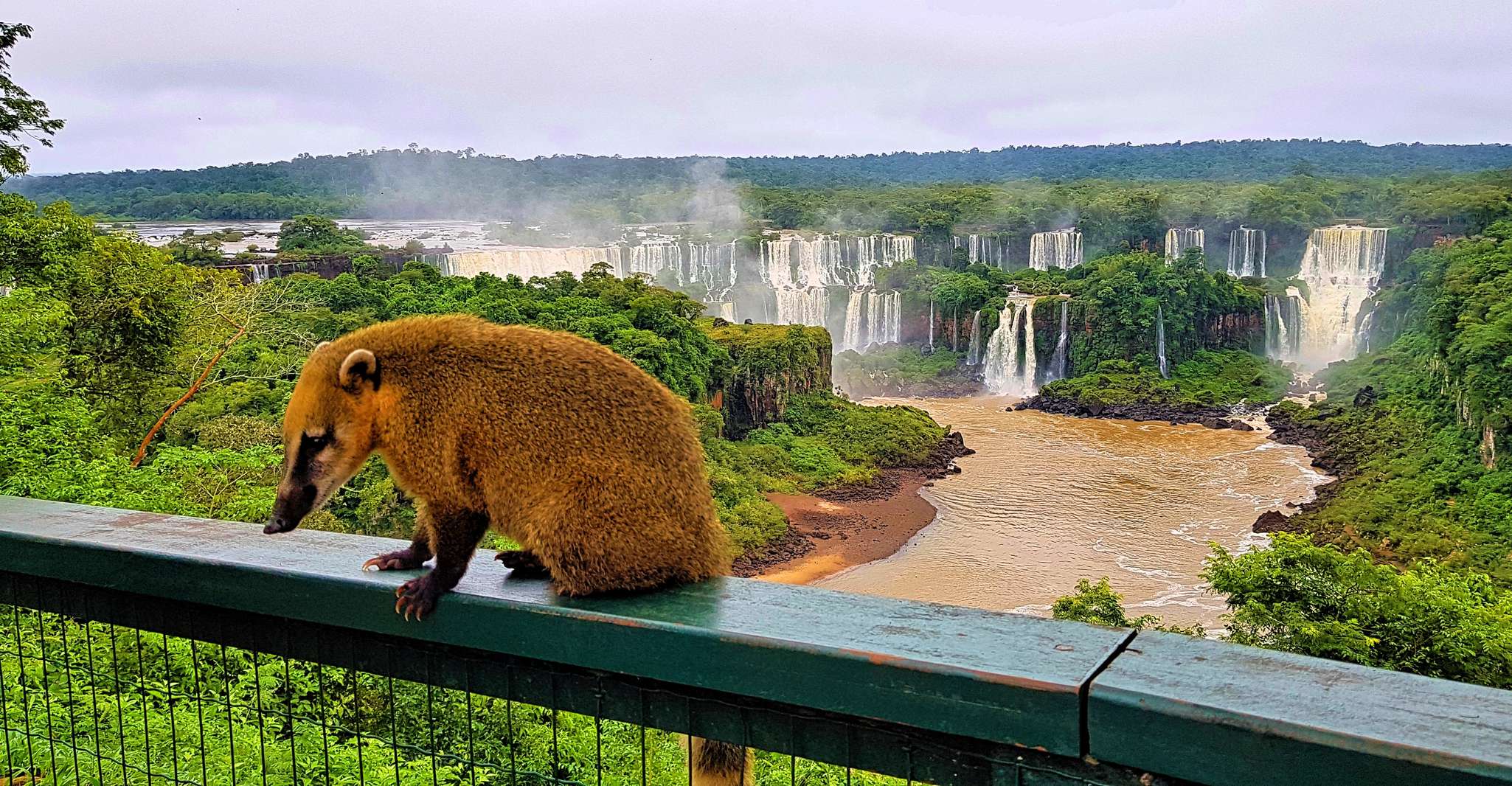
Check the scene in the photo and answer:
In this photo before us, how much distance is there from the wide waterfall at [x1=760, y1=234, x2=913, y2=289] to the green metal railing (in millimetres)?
59836

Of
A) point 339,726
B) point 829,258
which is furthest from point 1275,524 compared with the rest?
point 829,258

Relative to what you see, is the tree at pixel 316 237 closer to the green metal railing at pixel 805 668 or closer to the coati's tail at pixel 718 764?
the green metal railing at pixel 805 668

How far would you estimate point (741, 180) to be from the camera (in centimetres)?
10500

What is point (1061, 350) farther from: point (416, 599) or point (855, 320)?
point (416, 599)

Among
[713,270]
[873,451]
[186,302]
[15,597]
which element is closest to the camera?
[15,597]

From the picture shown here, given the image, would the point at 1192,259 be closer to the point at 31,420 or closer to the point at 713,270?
the point at 713,270

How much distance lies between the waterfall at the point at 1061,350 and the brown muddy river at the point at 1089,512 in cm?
639

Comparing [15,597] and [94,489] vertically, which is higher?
[15,597]

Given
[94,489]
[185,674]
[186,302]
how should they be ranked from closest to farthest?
[185,674]
[94,489]
[186,302]

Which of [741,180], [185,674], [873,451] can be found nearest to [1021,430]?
[873,451]

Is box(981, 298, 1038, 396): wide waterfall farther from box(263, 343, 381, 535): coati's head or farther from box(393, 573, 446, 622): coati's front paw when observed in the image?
box(393, 573, 446, 622): coati's front paw

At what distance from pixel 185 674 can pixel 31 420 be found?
267 inches

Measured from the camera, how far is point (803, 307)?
59219mm

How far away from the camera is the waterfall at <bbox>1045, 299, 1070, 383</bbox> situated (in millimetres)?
55156
